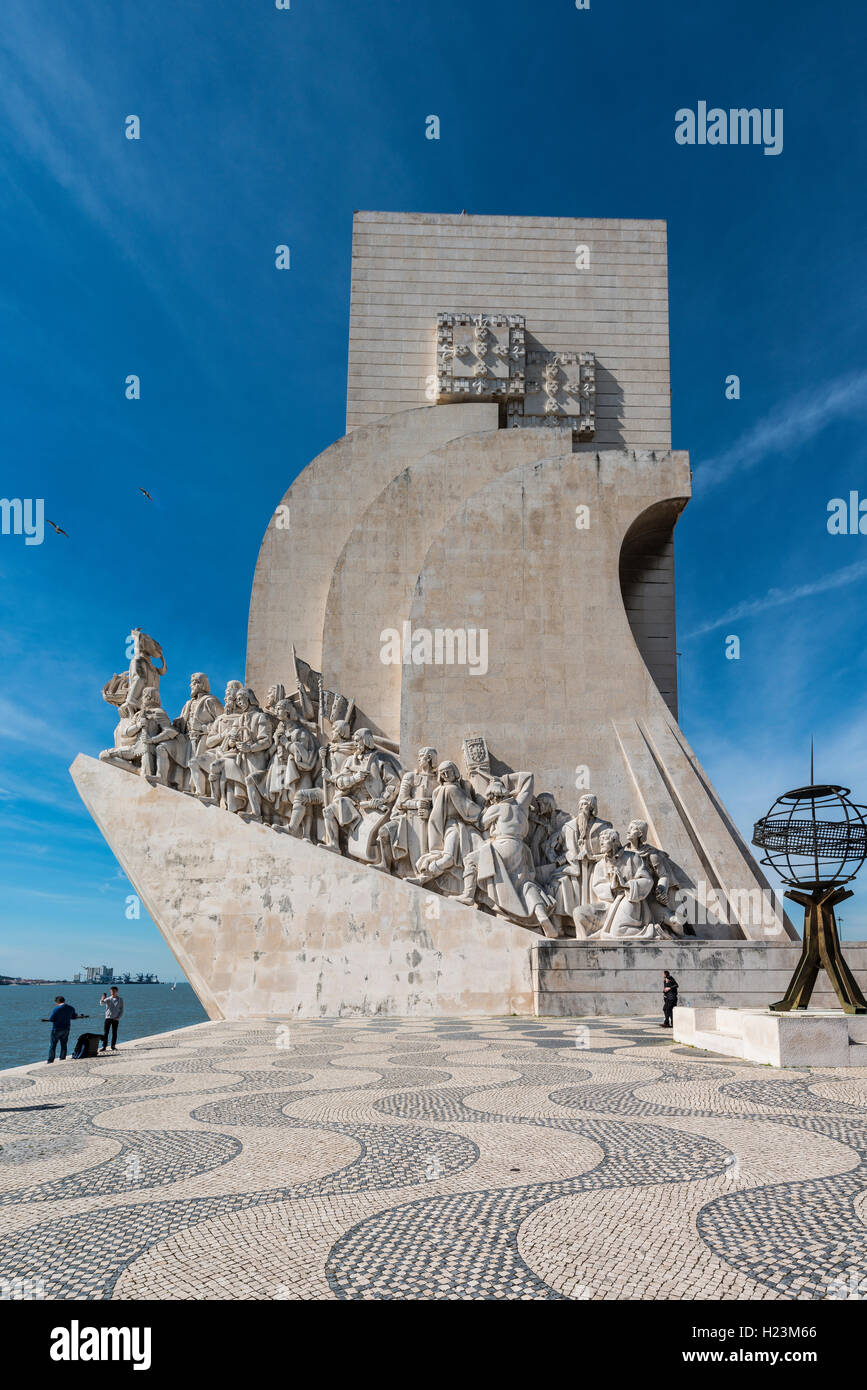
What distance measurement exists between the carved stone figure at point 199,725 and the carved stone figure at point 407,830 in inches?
100

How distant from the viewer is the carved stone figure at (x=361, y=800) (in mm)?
11070

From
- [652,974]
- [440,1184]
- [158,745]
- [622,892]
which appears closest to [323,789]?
[158,745]

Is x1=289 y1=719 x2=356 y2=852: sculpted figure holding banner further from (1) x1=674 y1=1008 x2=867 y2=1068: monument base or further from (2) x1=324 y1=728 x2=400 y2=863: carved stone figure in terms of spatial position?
(1) x1=674 y1=1008 x2=867 y2=1068: monument base

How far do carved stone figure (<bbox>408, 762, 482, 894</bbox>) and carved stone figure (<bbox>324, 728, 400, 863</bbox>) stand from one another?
634 mm

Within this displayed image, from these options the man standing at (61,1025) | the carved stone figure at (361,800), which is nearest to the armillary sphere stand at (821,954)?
the man standing at (61,1025)

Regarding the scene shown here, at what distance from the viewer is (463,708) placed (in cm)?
1256

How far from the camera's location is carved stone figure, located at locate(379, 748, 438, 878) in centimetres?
1093

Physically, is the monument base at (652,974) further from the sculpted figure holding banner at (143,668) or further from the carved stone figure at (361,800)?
the sculpted figure holding banner at (143,668)

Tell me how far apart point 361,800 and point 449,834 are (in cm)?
130

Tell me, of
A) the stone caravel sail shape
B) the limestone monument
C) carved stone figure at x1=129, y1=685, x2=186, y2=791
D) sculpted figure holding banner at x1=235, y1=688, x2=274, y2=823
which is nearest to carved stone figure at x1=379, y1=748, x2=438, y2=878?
the limestone monument

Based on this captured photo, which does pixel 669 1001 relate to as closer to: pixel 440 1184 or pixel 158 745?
pixel 440 1184

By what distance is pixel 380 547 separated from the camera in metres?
14.5
